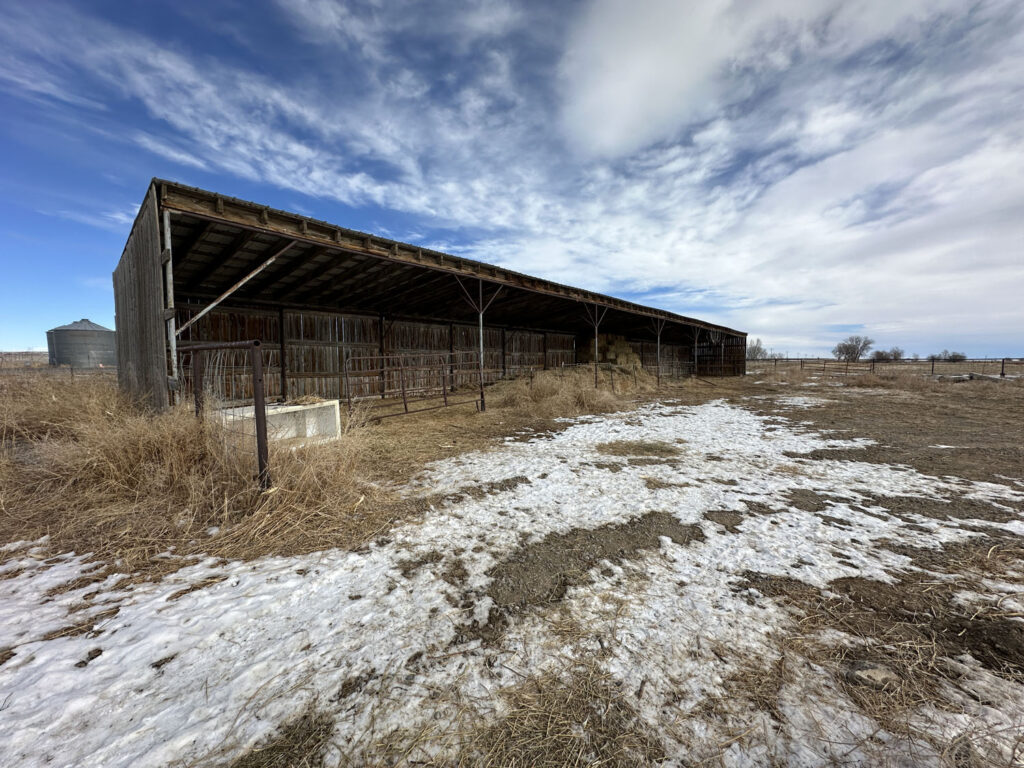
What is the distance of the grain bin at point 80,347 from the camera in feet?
90.9

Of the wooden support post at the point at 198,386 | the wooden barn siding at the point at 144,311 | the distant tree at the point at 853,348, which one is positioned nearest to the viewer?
the wooden support post at the point at 198,386

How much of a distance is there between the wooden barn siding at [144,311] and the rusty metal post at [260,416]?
403 centimetres

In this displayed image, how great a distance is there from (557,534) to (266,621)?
213 centimetres

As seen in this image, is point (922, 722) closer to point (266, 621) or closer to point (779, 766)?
point (779, 766)

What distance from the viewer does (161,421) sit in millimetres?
3916

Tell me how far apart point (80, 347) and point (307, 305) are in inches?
1235

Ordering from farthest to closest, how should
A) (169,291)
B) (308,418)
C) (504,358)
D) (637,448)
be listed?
(504,358)
(308,418)
(637,448)
(169,291)

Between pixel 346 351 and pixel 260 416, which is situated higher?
pixel 346 351

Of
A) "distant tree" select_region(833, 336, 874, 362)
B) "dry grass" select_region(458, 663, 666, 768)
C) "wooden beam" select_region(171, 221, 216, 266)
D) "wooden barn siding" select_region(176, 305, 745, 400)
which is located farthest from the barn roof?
"distant tree" select_region(833, 336, 874, 362)

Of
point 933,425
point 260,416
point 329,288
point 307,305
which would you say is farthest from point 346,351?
point 933,425

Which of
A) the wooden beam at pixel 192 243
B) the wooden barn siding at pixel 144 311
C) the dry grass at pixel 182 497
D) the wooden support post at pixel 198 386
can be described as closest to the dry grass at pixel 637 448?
the dry grass at pixel 182 497

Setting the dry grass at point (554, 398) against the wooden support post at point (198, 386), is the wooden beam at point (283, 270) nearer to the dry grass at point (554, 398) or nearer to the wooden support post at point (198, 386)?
the wooden support post at point (198, 386)

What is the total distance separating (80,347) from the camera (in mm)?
27828

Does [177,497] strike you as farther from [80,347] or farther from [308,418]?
[80,347]
